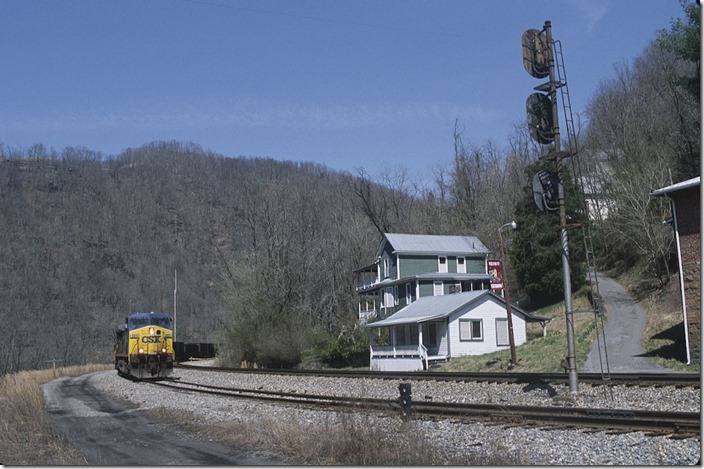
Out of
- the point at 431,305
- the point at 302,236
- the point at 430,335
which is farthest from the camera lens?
the point at 302,236

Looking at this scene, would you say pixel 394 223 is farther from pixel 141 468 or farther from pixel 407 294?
pixel 141 468

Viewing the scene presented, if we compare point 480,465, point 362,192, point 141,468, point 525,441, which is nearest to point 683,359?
point 525,441

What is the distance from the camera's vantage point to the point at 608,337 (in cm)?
3750

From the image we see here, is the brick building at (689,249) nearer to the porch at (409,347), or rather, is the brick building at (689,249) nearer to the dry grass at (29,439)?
the porch at (409,347)

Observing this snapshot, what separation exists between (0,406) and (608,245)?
52254 millimetres

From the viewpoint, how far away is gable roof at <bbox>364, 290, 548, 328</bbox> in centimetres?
4225

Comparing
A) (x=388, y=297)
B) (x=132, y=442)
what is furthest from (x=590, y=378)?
(x=388, y=297)

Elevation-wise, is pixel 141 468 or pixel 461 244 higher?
pixel 461 244

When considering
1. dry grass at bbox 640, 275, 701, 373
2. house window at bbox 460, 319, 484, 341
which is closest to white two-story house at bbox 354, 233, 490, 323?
house window at bbox 460, 319, 484, 341

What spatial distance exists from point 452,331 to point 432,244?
20004 mm

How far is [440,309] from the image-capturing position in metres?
44.2

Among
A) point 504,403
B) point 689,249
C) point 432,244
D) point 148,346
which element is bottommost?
point 504,403

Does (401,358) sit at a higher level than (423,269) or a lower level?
lower

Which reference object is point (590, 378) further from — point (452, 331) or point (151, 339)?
point (151, 339)
